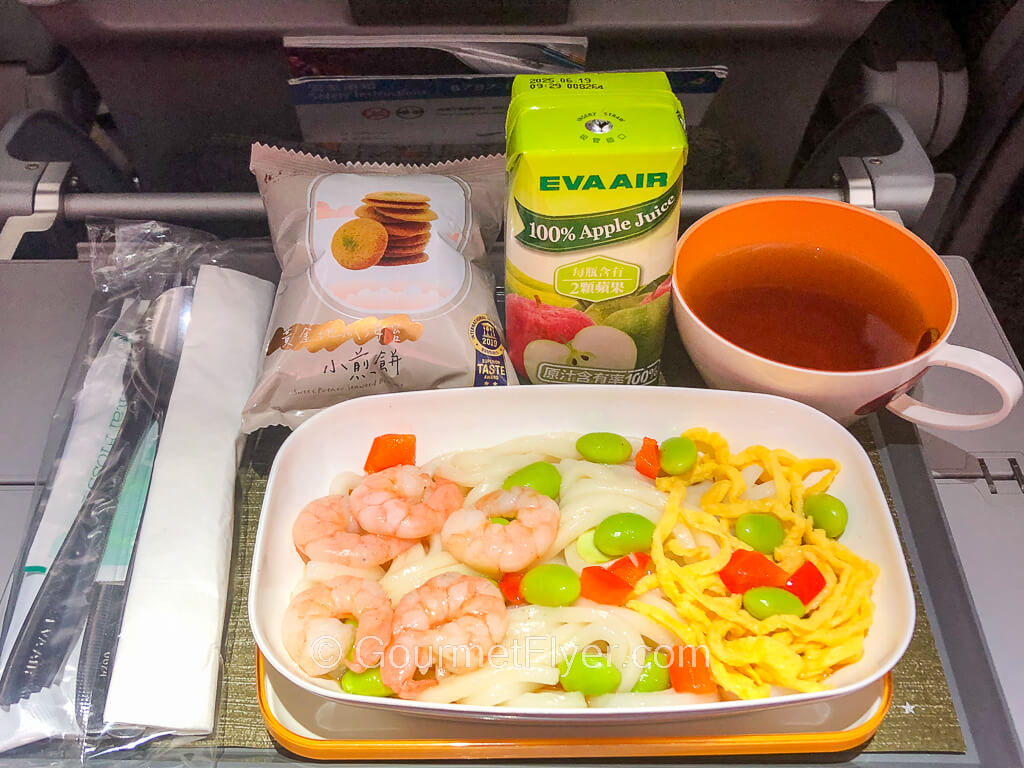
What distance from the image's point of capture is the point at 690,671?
32.4 inches

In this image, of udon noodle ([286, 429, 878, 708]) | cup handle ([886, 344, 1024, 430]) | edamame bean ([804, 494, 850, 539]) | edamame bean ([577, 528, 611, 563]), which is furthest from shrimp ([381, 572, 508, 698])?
cup handle ([886, 344, 1024, 430])

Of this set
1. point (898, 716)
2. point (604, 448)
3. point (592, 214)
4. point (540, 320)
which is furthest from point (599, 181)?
point (898, 716)

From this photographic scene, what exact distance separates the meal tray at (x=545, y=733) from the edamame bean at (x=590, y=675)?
3 centimetres

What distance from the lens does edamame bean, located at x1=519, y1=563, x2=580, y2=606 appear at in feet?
2.82

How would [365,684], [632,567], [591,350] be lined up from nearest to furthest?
[365,684]
[632,567]
[591,350]

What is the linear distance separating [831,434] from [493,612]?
439 millimetres

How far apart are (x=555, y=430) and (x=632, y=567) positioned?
0.20 m

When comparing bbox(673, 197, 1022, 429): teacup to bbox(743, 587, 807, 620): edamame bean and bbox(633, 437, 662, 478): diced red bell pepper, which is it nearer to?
bbox(633, 437, 662, 478): diced red bell pepper

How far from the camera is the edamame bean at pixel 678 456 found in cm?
95

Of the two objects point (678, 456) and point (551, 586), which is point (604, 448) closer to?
point (678, 456)

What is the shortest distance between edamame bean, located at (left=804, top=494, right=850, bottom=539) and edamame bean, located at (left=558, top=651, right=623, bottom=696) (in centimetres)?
29

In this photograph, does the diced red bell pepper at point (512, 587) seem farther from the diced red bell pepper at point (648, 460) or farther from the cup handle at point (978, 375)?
the cup handle at point (978, 375)

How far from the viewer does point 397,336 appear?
1.03 meters

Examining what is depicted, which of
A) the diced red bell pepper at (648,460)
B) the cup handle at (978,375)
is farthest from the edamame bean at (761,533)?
the cup handle at (978,375)
